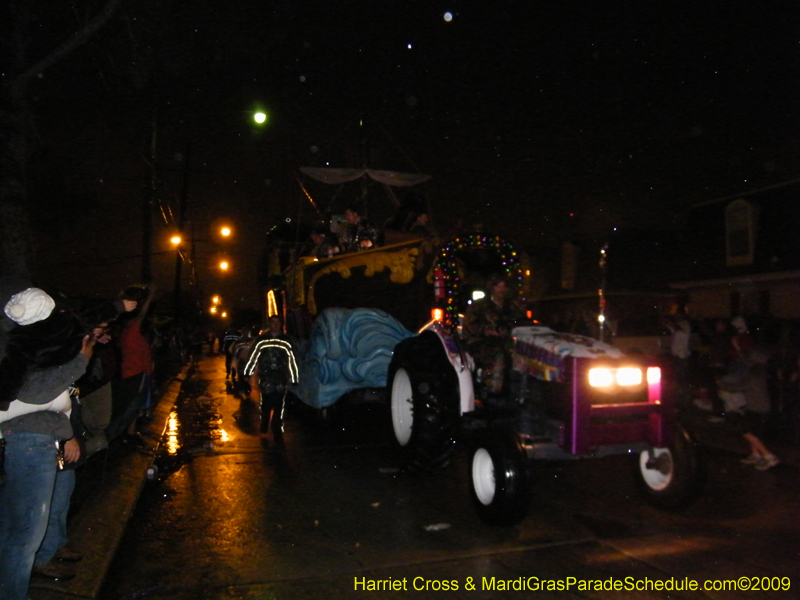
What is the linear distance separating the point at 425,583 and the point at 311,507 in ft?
6.58

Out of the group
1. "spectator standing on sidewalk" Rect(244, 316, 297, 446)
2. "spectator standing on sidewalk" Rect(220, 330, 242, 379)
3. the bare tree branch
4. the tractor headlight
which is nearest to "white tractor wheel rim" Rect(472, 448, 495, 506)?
the tractor headlight

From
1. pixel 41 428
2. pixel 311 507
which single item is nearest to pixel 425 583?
pixel 311 507

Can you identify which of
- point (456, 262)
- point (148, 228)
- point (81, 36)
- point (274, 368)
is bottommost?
point (274, 368)

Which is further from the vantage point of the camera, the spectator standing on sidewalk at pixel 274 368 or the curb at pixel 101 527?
the spectator standing on sidewalk at pixel 274 368

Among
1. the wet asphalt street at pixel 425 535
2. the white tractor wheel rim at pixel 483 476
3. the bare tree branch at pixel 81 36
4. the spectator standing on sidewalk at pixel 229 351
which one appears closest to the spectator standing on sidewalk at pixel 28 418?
the wet asphalt street at pixel 425 535

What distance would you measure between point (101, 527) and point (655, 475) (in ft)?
15.4

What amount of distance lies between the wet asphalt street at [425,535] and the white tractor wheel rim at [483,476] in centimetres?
23

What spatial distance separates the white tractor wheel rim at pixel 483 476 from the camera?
5.76m

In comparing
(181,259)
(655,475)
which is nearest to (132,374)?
(655,475)

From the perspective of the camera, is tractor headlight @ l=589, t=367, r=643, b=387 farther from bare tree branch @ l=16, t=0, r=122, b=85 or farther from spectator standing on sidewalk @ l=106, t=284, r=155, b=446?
bare tree branch @ l=16, t=0, r=122, b=85

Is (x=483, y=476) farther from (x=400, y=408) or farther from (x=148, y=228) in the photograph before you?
(x=148, y=228)

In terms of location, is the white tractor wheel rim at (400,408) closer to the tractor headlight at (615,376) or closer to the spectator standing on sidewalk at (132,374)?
the spectator standing on sidewalk at (132,374)

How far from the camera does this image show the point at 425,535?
5398 millimetres

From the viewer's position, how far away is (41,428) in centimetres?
358
